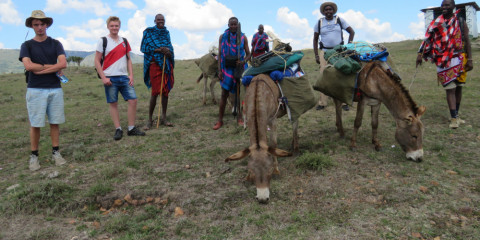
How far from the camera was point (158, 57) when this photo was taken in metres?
6.91

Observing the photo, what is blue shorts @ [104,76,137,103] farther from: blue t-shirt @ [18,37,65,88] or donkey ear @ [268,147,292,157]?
A: donkey ear @ [268,147,292,157]

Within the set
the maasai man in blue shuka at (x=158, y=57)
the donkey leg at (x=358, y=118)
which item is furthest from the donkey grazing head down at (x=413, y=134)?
the maasai man in blue shuka at (x=158, y=57)

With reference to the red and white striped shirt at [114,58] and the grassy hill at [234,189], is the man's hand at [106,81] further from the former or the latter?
the grassy hill at [234,189]

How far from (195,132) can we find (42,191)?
11.4ft

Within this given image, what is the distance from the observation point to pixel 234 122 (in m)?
7.47

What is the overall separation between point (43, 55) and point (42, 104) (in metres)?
0.79

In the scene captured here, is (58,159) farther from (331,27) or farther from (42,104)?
(331,27)

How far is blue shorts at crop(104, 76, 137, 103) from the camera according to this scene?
608cm

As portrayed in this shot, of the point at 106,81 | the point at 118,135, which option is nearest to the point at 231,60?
the point at 106,81

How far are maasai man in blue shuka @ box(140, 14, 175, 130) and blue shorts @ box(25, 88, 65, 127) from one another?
7.38 ft

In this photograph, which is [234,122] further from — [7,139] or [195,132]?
[7,139]

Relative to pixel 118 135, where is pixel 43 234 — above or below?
below

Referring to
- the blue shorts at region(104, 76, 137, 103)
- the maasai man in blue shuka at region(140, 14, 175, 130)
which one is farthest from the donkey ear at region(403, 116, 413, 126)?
the blue shorts at region(104, 76, 137, 103)

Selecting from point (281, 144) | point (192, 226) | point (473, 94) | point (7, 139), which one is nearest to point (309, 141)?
point (281, 144)
